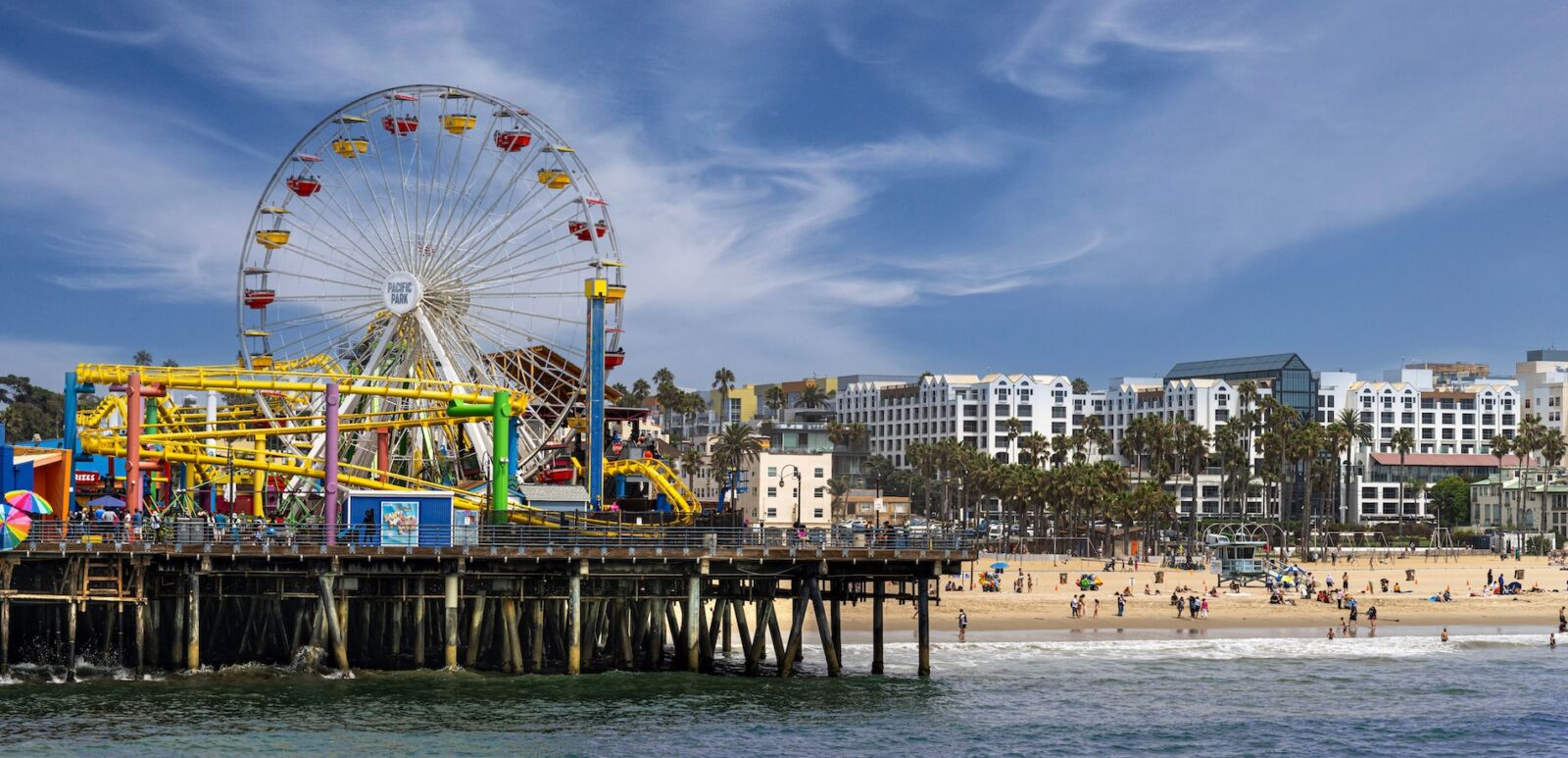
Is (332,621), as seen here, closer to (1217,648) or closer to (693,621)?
(693,621)

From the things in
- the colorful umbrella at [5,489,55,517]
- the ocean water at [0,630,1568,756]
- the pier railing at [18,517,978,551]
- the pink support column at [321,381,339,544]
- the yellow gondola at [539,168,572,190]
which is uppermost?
the yellow gondola at [539,168,572,190]

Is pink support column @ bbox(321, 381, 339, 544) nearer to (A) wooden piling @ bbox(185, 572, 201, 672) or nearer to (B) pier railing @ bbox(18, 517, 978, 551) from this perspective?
(B) pier railing @ bbox(18, 517, 978, 551)

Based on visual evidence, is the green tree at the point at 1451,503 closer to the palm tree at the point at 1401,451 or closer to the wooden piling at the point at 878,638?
the palm tree at the point at 1401,451

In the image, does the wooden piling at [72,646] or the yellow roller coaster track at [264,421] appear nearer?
the wooden piling at [72,646]

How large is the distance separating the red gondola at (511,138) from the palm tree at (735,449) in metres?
78.5

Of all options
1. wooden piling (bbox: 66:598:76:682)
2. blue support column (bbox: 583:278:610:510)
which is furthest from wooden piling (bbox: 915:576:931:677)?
wooden piling (bbox: 66:598:76:682)

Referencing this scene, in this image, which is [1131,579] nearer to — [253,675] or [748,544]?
[748,544]

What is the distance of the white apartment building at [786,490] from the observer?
144 meters

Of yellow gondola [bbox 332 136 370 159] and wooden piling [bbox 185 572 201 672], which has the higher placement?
yellow gondola [bbox 332 136 370 159]

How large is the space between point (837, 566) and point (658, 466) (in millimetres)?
35714

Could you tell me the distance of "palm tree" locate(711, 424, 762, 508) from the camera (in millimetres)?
150000

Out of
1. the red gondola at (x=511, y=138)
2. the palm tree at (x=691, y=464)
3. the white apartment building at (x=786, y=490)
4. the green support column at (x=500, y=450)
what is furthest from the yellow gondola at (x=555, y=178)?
the palm tree at (x=691, y=464)

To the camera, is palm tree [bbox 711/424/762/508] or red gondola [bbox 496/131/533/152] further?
palm tree [bbox 711/424/762/508]

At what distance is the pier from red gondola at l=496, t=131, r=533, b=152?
22.8 metres
